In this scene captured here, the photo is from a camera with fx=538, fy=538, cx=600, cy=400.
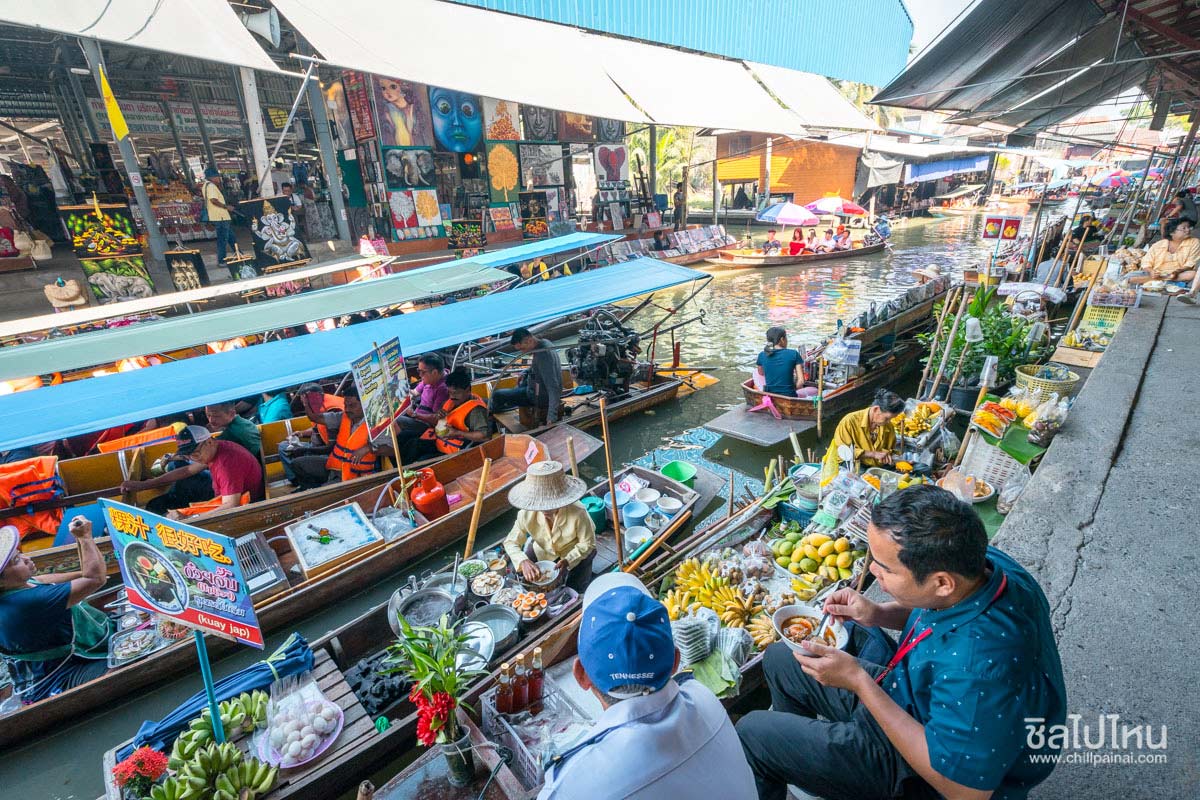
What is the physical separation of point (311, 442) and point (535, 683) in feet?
17.8

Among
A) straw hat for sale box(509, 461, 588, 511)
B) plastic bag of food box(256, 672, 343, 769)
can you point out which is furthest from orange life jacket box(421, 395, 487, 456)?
plastic bag of food box(256, 672, 343, 769)

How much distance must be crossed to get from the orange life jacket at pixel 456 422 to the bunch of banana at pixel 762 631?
471 cm

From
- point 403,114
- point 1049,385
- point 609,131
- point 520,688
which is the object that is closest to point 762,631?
point 520,688

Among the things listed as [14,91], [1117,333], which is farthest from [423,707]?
[14,91]

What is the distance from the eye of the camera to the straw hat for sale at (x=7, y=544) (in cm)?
365

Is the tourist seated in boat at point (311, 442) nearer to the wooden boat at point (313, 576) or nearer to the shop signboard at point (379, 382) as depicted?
the wooden boat at point (313, 576)

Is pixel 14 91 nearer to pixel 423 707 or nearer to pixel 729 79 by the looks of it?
pixel 729 79

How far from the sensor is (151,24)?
A: 729cm

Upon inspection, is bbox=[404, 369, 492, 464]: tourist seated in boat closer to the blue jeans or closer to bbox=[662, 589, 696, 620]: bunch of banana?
bbox=[662, 589, 696, 620]: bunch of banana

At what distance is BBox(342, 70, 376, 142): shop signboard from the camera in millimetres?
18062

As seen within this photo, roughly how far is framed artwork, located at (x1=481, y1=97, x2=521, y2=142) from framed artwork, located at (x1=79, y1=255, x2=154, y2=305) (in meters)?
12.5

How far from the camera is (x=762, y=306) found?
1731cm

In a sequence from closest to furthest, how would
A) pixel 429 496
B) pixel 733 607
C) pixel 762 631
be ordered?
pixel 762 631, pixel 733 607, pixel 429 496

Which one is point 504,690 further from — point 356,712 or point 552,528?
point 552,528
